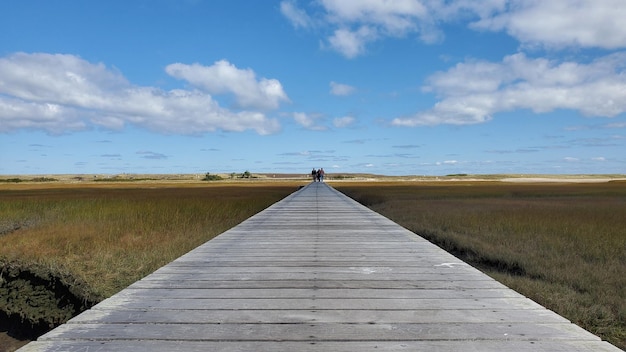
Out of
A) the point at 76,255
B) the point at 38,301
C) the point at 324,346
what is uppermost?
the point at 324,346

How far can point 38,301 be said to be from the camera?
685 centimetres

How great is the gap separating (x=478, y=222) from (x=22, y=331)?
11.6m

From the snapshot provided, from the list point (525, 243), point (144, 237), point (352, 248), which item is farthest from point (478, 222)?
point (144, 237)

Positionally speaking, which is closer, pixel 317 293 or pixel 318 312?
pixel 318 312

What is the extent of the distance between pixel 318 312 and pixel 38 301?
6007 mm

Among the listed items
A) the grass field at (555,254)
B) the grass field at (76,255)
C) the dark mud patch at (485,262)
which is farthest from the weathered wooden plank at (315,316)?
the dark mud patch at (485,262)

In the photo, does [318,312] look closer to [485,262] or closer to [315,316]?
[315,316]

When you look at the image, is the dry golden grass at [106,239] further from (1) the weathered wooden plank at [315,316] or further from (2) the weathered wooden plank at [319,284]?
(1) the weathered wooden plank at [315,316]

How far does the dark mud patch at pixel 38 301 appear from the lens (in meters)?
6.55

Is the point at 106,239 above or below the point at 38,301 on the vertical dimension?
above

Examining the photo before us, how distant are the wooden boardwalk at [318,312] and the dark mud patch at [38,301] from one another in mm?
3048

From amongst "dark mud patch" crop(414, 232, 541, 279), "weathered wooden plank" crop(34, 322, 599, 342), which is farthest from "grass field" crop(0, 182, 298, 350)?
"dark mud patch" crop(414, 232, 541, 279)

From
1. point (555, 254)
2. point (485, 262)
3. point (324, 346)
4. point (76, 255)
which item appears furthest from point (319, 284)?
point (76, 255)

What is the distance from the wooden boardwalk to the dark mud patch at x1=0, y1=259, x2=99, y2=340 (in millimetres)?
3048
